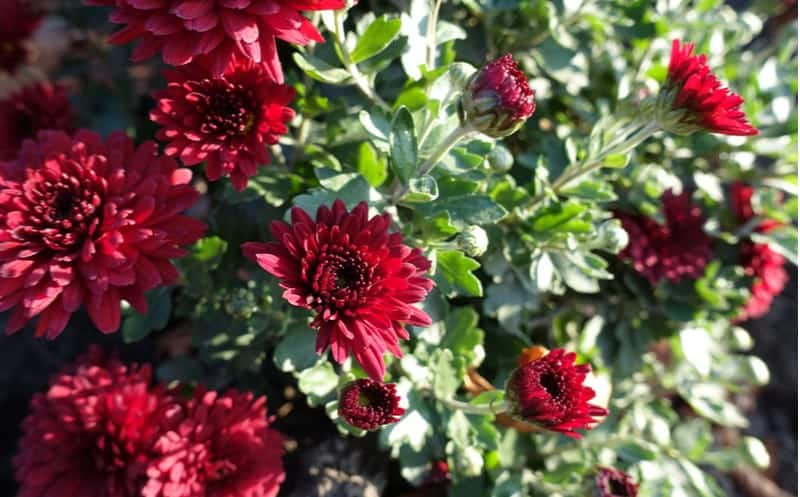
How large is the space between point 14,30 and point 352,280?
1.46 meters

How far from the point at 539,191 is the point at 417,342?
0.38 m

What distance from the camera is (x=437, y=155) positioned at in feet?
3.74

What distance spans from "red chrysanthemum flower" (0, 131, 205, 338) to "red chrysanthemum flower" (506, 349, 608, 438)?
0.56m

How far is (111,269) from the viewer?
1.03m

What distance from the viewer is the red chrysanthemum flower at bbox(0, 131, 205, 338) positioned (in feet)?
3.35

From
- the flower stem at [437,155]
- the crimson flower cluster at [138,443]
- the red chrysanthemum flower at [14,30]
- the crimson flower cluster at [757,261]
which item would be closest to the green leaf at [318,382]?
the crimson flower cluster at [138,443]

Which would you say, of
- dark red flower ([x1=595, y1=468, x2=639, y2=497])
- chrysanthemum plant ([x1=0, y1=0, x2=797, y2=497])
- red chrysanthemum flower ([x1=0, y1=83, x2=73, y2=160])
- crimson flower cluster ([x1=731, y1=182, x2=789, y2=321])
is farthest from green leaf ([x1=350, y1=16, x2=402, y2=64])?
crimson flower cluster ([x1=731, y1=182, x2=789, y2=321])

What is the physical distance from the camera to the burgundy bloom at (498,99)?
3.16 feet

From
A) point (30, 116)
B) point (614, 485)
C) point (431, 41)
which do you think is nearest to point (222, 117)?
point (431, 41)

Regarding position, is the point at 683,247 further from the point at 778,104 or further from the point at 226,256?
the point at 226,256

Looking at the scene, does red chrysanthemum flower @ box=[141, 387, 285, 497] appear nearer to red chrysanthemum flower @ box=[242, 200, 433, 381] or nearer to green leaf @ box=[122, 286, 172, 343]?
green leaf @ box=[122, 286, 172, 343]

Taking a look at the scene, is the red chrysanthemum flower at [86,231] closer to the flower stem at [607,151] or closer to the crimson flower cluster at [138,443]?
the crimson flower cluster at [138,443]

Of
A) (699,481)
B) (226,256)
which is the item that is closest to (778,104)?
(699,481)

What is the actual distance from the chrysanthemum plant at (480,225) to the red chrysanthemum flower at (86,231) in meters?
0.02
